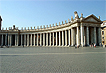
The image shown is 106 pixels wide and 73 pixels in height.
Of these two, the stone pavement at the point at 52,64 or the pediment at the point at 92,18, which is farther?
the pediment at the point at 92,18

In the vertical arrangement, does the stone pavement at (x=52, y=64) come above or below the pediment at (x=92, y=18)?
below

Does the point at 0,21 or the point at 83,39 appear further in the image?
the point at 0,21

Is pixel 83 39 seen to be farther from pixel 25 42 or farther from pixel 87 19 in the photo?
pixel 25 42

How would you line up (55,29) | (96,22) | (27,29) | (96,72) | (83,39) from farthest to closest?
1. (27,29)
2. (55,29)
3. (96,22)
4. (83,39)
5. (96,72)

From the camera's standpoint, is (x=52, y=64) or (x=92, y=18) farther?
(x=92, y=18)

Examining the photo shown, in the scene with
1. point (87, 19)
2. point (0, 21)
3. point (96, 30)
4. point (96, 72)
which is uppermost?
point (0, 21)

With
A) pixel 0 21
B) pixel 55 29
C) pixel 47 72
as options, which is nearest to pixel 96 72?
pixel 47 72

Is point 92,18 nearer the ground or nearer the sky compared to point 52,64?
nearer the sky

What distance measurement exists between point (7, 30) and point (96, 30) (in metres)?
65.2

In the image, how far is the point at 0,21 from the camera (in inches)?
3880

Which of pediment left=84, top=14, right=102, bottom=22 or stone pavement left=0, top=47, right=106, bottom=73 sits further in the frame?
pediment left=84, top=14, right=102, bottom=22

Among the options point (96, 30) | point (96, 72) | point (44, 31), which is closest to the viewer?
point (96, 72)

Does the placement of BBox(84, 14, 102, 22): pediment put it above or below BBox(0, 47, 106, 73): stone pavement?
above

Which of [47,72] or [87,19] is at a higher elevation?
[87,19]
